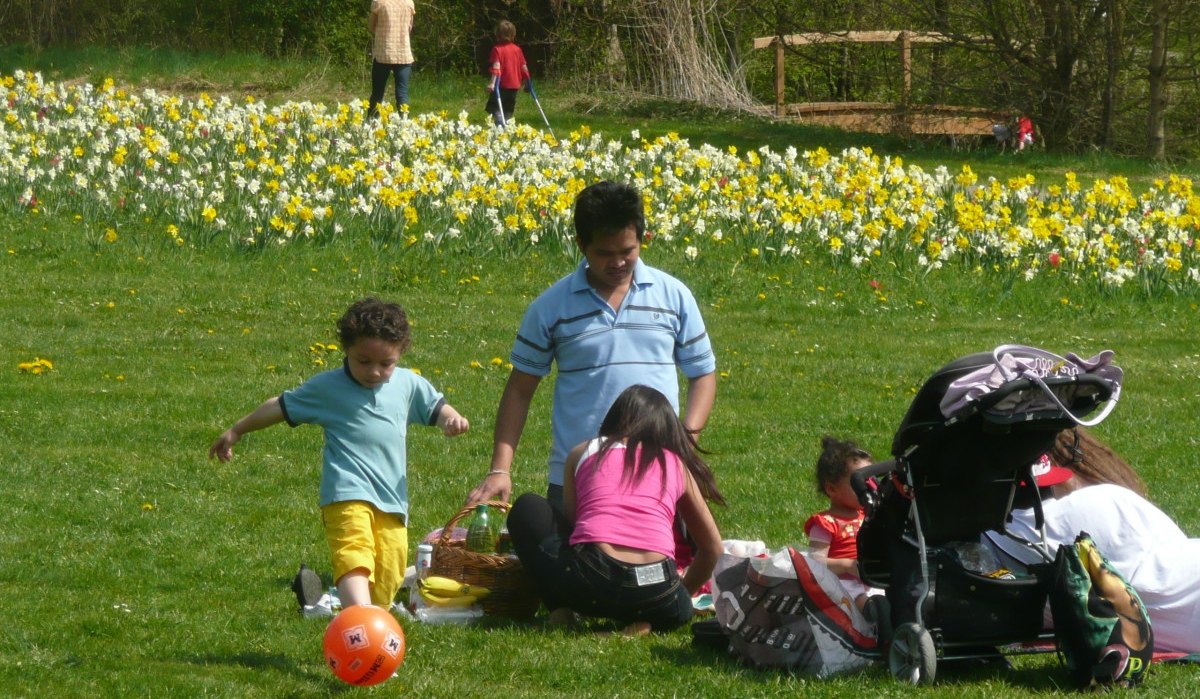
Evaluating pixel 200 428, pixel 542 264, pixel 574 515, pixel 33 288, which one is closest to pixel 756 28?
pixel 542 264

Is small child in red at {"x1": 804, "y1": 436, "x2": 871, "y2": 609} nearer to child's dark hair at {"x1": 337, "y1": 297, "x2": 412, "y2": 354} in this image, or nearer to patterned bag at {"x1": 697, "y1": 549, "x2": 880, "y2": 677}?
patterned bag at {"x1": 697, "y1": 549, "x2": 880, "y2": 677}

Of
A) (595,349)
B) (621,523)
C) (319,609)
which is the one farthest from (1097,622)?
(319,609)

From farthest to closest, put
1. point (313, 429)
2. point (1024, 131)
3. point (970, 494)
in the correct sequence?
point (1024, 131) → point (313, 429) → point (970, 494)

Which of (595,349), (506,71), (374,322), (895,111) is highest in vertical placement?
(506,71)

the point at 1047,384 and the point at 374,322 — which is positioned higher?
the point at 374,322

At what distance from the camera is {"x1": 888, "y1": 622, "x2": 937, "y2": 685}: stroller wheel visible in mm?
4410

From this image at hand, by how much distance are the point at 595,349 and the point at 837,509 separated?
113cm

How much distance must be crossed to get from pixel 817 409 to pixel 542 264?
3.77 metres

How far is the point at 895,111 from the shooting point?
2161cm

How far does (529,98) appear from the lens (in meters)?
22.5

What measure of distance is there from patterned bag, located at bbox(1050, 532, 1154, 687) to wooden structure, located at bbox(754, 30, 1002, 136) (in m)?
16.6

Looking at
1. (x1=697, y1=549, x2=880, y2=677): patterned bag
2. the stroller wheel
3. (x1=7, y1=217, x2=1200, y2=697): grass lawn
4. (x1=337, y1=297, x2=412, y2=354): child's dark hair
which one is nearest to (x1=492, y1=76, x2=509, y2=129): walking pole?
(x1=7, y1=217, x2=1200, y2=697): grass lawn

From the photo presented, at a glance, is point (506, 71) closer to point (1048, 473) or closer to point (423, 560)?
point (423, 560)

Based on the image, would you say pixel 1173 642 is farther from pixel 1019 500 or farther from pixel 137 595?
pixel 137 595
